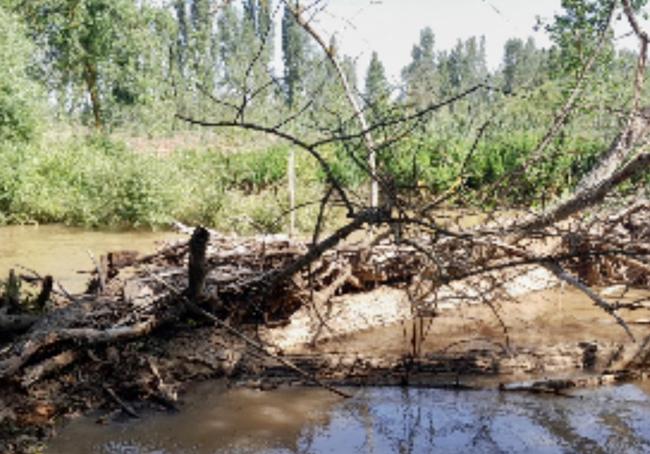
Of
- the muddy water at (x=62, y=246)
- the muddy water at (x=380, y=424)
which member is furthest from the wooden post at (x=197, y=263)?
the muddy water at (x=62, y=246)

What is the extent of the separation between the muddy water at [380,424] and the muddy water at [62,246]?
19.3 ft

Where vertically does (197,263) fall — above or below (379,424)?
above

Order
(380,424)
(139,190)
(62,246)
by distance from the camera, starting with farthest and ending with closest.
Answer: (139,190)
(62,246)
(380,424)

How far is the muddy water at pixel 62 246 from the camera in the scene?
492 inches

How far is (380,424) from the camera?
4.76m

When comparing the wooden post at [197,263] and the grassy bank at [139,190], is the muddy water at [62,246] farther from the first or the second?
the wooden post at [197,263]

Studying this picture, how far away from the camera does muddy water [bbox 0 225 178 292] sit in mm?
12492

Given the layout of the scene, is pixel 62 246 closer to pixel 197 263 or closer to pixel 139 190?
pixel 139 190

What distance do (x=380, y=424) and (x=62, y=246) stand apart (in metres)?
12.4

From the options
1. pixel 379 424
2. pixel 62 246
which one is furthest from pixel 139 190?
pixel 379 424

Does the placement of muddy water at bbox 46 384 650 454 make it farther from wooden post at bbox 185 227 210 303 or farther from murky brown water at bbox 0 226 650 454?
wooden post at bbox 185 227 210 303

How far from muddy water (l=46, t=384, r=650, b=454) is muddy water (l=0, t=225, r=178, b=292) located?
19.3 feet

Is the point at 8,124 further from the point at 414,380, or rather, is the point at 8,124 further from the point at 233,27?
the point at 233,27

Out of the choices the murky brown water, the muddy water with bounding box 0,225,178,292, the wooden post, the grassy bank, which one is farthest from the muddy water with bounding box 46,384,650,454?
the grassy bank
